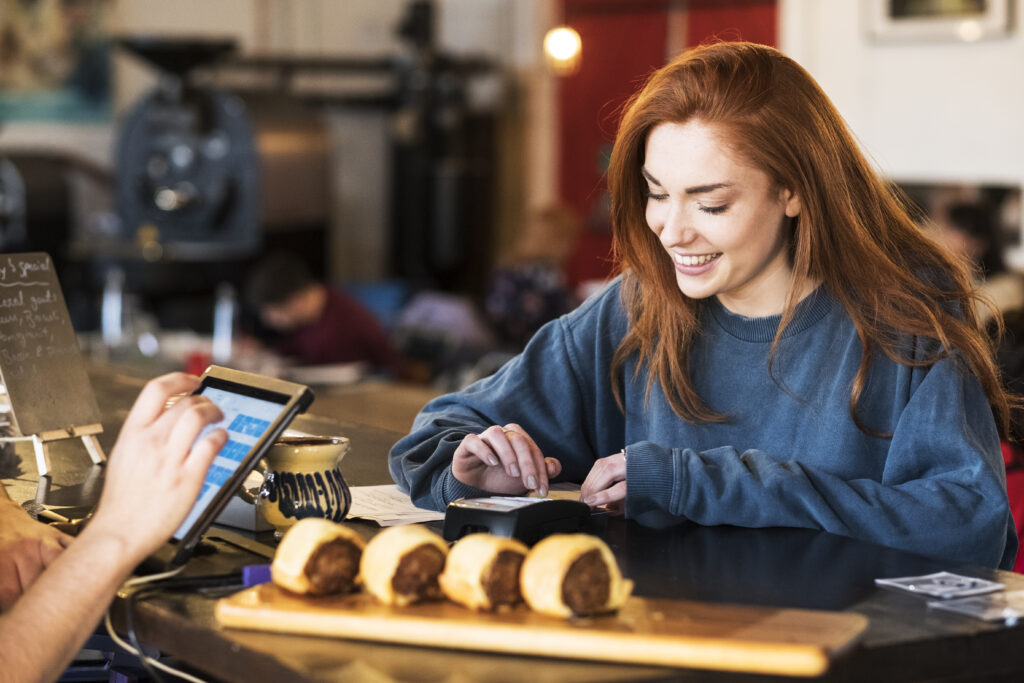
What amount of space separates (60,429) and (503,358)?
4.42m

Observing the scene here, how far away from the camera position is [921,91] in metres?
6.38

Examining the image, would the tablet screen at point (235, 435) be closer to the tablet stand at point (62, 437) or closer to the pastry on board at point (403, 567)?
the pastry on board at point (403, 567)

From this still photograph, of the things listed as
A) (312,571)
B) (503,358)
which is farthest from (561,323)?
(503,358)

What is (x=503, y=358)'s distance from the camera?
6387 mm

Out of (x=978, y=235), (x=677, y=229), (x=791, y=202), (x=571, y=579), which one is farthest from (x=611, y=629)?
(x=978, y=235)

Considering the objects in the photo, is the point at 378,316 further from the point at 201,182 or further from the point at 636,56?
the point at 636,56

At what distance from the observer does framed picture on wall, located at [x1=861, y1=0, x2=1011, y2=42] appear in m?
6.02

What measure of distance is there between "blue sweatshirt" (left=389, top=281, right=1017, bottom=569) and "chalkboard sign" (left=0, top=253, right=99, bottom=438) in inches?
20.2

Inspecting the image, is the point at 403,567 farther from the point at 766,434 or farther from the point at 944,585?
the point at 766,434

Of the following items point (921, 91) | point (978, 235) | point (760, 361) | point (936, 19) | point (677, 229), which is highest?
point (936, 19)

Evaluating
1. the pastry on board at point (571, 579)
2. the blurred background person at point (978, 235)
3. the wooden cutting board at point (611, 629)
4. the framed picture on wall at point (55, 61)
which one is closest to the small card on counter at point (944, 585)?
the wooden cutting board at point (611, 629)

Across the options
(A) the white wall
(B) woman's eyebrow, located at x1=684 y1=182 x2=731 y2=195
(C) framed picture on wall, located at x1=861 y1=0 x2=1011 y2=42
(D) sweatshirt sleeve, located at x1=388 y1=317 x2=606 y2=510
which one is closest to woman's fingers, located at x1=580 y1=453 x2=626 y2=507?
(D) sweatshirt sleeve, located at x1=388 y1=317 x2=606 y2=510

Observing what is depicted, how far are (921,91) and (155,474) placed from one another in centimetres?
569

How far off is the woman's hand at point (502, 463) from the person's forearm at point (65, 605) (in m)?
0.59
